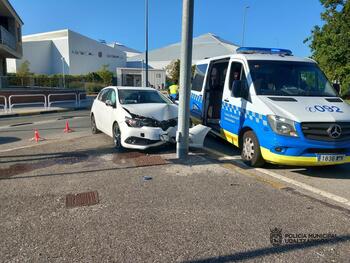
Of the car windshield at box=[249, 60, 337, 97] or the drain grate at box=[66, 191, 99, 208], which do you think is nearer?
the drain grate at box=[66, 191, 99, 208]

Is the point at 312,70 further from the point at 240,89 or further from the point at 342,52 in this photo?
the point at 342,52

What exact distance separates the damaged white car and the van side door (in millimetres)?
1208

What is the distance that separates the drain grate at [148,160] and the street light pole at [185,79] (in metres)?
0.41

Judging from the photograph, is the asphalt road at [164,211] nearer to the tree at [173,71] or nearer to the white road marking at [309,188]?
the white road marking at [309,188]

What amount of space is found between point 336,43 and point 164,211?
26.2 m

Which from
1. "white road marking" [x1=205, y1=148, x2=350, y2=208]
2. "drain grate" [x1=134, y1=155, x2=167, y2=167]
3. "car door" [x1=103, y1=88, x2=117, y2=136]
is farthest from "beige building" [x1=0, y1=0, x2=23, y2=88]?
"white road marking" [x1=205, y1=148, x2=350, y2=208]

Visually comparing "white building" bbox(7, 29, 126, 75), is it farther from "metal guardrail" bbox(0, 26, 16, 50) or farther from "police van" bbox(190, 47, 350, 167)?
"police van" bbox(190, 47, 350, 167)

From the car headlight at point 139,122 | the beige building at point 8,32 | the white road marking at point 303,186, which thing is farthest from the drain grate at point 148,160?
the beige building at point 8,32

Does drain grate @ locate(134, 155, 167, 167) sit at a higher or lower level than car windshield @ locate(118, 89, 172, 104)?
lower

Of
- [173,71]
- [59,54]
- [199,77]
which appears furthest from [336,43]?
[59,54]

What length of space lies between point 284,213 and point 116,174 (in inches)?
114

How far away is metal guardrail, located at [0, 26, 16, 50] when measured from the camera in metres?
22.9

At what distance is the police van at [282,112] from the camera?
5551 millimetres

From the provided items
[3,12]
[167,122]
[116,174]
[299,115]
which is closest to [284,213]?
[299,115]
